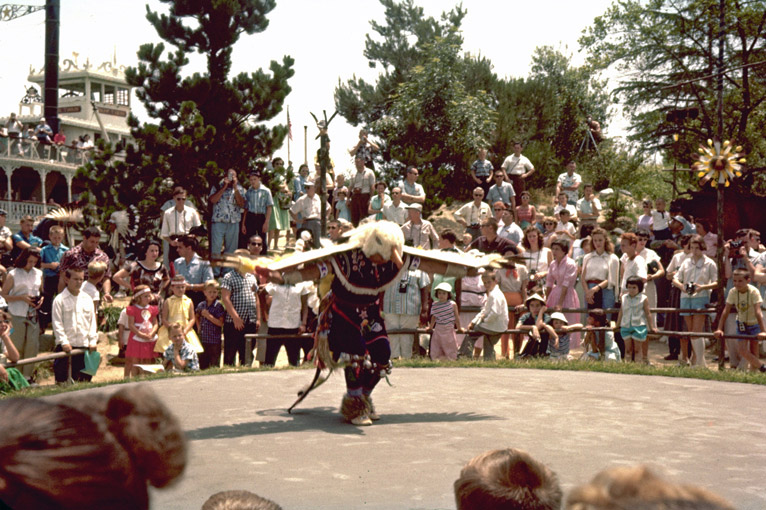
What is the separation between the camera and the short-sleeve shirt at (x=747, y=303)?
11.7 metres

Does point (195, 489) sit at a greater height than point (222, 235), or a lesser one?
lesser

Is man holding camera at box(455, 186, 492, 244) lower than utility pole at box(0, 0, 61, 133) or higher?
lower

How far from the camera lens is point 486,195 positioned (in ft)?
62.8

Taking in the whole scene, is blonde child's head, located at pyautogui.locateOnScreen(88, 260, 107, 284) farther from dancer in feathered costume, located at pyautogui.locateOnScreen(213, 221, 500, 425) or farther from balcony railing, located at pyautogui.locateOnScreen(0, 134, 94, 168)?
balcony railing, located at pyautogui.locateOnScreen(0, 134, 94, 168)

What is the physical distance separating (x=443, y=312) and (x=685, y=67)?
19.3m

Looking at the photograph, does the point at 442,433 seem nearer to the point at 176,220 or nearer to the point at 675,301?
the point at 675,301

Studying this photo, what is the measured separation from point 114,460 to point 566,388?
8823mm

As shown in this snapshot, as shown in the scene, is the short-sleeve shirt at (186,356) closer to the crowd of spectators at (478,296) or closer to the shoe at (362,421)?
the crowd of spectators at (478,296)

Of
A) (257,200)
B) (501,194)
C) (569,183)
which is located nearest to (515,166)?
(569,183)

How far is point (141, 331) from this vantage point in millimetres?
11602

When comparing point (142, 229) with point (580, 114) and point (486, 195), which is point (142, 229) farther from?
point (580, 114)

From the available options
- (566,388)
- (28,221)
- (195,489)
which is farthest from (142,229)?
(195,489)

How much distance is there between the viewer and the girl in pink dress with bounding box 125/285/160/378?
11.6 meters

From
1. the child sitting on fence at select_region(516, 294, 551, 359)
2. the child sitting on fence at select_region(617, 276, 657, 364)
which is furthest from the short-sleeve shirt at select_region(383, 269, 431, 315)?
the child sitting on fence at select_region(617, 276, 657, 364)
